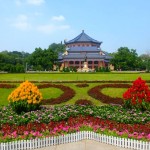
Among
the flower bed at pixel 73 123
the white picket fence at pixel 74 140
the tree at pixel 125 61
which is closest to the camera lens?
the white picket fence at pixel 74 140

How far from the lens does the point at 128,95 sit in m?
14.9

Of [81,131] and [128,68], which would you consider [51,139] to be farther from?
[128,68]

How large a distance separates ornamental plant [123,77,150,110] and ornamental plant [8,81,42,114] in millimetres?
5396

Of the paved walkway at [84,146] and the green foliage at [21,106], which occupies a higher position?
the green foliage at [21,106]

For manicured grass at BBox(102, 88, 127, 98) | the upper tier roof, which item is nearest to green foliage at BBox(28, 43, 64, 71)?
the upper tier roof

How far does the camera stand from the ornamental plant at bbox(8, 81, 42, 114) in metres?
14.4

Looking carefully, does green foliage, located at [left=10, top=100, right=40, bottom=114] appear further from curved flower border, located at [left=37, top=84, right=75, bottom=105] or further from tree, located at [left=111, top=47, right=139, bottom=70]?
→ tree, located at [left=111, top=47, right=139, bottom=70]

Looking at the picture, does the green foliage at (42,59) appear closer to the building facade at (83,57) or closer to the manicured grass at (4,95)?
the building facade at (83,57)

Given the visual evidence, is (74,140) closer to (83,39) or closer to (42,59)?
(42,59)

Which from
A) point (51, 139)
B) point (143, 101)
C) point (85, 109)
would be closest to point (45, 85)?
point (85, 109)

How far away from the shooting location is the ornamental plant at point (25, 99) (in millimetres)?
14422

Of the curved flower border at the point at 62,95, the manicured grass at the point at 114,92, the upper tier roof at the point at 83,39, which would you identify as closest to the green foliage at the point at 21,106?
the curved flower border at the point at 62,95

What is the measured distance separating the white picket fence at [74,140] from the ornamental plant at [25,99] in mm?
5457

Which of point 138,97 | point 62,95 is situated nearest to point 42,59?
point 62,95
